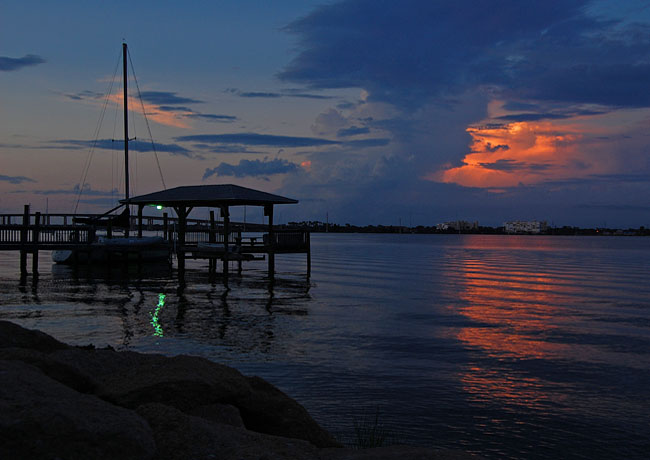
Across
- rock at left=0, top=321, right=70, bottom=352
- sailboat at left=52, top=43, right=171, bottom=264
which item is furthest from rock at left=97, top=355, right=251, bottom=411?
sailboat at left=52, top=43, right=171, bottom=264

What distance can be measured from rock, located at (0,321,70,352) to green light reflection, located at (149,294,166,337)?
26.4ft

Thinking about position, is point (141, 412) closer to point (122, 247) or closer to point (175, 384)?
point (175, 384)

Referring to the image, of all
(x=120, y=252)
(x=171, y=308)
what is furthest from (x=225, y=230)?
(x=120, y=252)

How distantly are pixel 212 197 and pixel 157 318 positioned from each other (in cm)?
1425

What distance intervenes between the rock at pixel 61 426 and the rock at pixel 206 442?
26 cm

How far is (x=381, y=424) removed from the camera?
8984mm

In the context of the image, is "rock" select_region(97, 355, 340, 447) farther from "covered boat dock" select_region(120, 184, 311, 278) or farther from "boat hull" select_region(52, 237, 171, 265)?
"boat hull" select_region(52, 237, 171, 265)

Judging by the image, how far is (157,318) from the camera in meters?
19.0

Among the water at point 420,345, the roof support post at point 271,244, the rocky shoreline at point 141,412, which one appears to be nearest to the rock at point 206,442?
the rocky shoreline at point 141,412

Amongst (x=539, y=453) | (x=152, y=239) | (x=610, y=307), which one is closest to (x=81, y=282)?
(x=152, y=239)

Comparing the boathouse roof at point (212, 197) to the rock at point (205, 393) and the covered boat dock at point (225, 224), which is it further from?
the rock at point (205, 393)

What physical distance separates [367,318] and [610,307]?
421 inches

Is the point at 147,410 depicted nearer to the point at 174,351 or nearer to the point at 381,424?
the point at 381,424

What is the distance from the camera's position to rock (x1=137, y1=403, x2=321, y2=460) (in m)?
4.74
